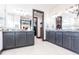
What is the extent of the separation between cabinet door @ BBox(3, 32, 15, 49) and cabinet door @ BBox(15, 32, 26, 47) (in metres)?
0.26

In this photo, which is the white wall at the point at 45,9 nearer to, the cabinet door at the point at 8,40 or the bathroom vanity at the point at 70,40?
the cabinet door at the point at 8,40

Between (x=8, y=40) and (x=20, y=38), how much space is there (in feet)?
2.43

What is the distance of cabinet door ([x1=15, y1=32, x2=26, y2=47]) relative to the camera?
555 centimetres

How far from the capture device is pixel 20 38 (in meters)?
5.72

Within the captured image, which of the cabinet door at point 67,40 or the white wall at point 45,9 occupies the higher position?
the white wall at point 45,9

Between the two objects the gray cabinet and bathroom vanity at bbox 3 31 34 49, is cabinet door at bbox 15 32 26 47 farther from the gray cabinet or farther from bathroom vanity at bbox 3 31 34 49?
the gray cabinet

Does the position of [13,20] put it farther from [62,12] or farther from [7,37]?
[62,12]

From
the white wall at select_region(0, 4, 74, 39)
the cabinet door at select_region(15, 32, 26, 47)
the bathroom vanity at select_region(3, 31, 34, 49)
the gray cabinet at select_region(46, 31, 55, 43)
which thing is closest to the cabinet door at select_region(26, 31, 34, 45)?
the bathroom vanity at select_region(3, 31, 34, 49)

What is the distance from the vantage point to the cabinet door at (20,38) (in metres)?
5.55

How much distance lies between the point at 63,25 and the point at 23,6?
8.39 ft

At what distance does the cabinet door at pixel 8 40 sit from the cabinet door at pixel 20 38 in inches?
10.2

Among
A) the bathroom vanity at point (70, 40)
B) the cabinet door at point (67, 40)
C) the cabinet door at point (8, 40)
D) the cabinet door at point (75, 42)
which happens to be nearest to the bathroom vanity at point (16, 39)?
the cabinet door at point (8, 40)
